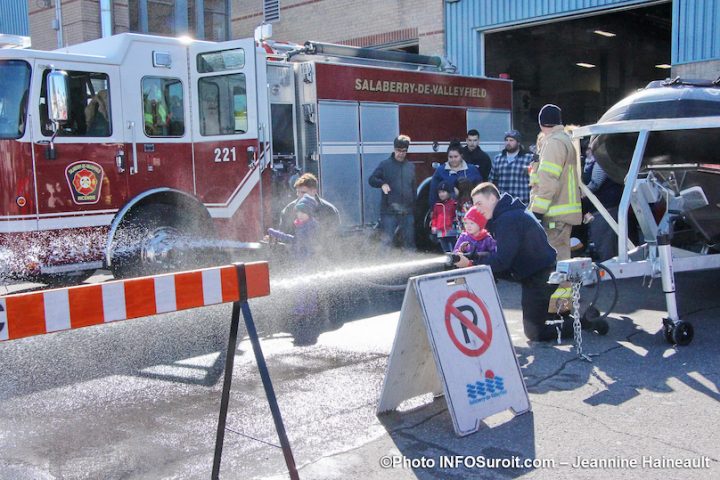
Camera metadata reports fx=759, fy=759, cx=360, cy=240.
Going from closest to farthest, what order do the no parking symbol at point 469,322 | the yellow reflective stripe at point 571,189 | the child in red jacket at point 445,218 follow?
the no parking symbol at point 469,322 < the yellow reflective stripe at point 571,189 < the child in red jacket at point 445,218

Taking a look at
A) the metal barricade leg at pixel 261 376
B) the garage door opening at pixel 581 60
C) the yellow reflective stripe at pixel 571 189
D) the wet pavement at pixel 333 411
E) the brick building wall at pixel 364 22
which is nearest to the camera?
the metal barricade leg at pixel 261 376

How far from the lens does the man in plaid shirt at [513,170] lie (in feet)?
32.3

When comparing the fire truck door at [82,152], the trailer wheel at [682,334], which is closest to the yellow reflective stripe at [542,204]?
the trailer wheel at [682,334]

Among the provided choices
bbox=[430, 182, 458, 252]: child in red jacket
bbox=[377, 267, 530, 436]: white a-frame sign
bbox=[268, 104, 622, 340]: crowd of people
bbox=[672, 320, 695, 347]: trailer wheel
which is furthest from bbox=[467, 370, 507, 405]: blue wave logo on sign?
bbox=[430, 182, 458, 252]: child in red jacket

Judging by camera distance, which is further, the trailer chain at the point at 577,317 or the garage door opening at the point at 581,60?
the garage door opening at the point at 581,60

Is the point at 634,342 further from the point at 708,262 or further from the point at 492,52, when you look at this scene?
the point at 492,52

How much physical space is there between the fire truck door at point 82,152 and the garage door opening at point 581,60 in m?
10.4

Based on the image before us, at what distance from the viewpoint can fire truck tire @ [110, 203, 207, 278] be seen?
795 centimetres

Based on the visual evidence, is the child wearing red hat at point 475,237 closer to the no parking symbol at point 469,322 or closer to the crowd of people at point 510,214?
the crowd of people at point 510,214

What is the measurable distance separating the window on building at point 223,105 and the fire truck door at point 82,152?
1.07 m

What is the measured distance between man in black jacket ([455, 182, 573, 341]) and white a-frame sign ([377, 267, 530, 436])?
0.95 meters

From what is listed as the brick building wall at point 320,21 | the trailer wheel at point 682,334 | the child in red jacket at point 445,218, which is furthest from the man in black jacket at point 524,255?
the brick building wall at point 320,21

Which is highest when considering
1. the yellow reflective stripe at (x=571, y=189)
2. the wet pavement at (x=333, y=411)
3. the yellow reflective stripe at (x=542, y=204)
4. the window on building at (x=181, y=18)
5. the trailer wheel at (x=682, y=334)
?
the window on building at (x=181, y=18)

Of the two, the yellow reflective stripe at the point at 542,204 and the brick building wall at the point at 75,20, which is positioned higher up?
the brick building wall at the point at 75,20
